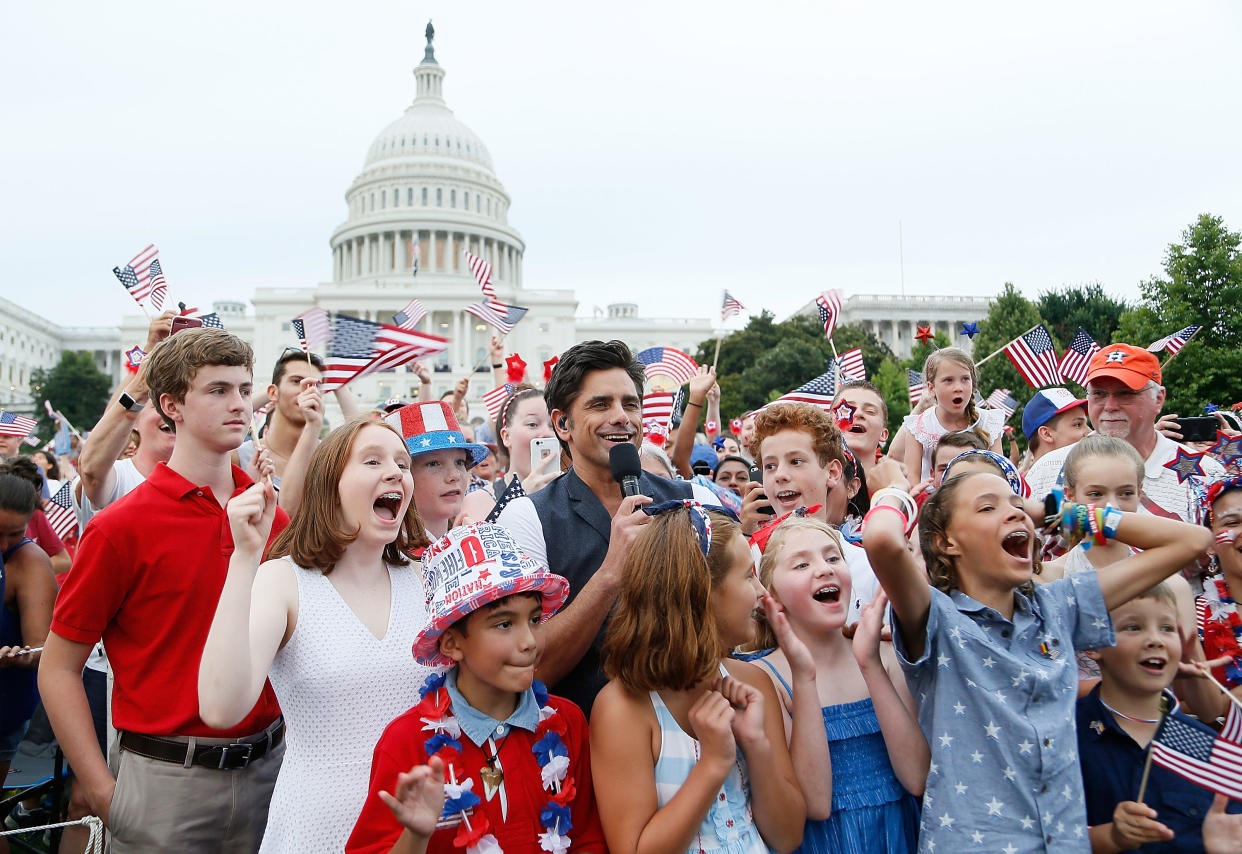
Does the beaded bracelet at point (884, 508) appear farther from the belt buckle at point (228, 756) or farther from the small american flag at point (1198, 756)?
the belt buckle at point (228, 756)

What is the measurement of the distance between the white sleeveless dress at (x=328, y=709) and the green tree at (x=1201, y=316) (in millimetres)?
24300

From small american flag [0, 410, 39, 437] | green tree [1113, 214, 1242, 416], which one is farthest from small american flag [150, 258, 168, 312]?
green tree [1113, 214, 1242, 416]

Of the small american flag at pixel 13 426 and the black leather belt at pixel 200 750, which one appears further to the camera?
the small american flag at pixel 13 426

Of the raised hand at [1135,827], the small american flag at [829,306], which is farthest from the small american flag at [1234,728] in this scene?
the small american flag at [829,306]

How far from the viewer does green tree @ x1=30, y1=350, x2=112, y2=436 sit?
64125 mm

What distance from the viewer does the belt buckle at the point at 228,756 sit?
2943 millimetres

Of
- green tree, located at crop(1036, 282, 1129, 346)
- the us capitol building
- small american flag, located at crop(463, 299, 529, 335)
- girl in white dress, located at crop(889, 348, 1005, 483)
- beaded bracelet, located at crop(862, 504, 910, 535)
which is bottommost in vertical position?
beaded bracelet, located at crop(862, 504, 910, 535)

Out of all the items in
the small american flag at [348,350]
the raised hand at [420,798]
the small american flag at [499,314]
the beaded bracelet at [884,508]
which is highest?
the small american flag at [499,314]

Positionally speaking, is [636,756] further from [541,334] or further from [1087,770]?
[541,334]

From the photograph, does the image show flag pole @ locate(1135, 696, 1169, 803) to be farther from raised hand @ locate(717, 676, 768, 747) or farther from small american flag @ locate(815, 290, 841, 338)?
small american flag @ locate(815, 290, 841, 338)

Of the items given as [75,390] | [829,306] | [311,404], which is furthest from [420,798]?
[75,390]

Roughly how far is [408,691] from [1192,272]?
27.1 m

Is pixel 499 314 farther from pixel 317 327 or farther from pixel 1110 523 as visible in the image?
pixel 1110 523

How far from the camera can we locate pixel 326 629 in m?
2.70
